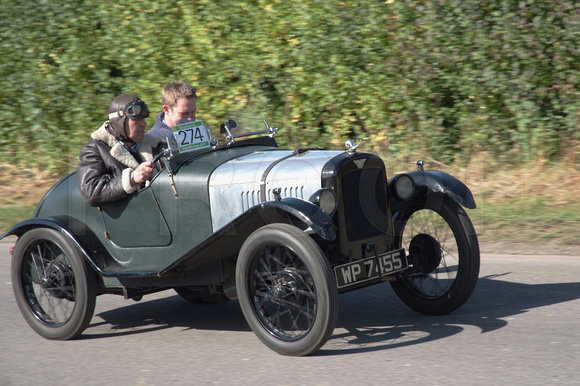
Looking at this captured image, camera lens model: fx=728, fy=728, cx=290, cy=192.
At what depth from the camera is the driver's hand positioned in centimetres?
467

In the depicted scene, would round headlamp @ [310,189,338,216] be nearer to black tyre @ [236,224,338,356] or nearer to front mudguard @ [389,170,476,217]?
black tyre @ [236,224,338,356]

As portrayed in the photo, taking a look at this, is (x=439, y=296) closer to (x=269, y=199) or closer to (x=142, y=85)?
(x=269, y=199)

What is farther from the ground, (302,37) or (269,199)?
(302,37)

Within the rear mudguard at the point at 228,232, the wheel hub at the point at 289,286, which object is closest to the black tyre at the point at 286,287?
the wheel hub at the point at 289,286

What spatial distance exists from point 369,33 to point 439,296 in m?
5.58

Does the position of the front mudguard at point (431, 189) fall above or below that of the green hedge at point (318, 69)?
below

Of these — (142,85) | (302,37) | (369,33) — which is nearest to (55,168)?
(142,85)

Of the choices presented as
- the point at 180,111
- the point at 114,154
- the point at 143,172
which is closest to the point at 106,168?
the point at 114,154

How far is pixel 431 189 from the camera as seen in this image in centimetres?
488

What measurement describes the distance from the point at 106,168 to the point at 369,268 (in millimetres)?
1937

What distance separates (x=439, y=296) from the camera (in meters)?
4.93

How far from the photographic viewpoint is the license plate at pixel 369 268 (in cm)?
420

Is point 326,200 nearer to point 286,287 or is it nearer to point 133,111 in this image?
point 286,287

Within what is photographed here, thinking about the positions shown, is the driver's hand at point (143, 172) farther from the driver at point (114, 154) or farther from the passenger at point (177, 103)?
the passenger at point (177, 103)
